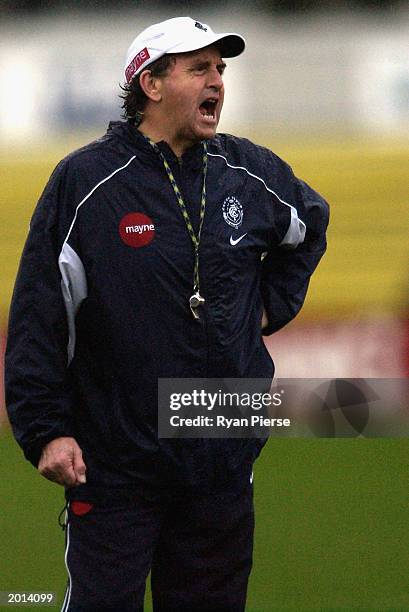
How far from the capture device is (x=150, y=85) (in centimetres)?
348

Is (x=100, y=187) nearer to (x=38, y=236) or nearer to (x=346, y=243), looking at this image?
(x=38, y=236)

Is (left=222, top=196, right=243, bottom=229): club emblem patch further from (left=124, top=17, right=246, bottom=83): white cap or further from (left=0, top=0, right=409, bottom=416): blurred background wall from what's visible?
(left=0, top=0, right=409, bottom=416): blurred background wall

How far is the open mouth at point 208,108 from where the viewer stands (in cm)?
344

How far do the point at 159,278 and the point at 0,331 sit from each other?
4.81 m

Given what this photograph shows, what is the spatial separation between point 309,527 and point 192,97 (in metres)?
3.03

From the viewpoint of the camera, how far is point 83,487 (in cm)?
340

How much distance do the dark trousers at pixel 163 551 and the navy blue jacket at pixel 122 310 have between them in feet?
0.31

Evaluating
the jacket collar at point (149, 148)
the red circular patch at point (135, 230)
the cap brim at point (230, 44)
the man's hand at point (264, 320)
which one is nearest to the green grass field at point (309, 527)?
the man's hand at point (264, 320)

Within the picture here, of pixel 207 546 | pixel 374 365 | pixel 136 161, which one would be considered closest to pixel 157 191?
pixel 136 161

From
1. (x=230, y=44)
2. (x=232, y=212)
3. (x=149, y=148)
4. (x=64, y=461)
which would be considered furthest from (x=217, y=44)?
(x=64, y=461)

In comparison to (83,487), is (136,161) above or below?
above

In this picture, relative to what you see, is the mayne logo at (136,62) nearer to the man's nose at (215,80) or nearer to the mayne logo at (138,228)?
the man's nose at (215,80)

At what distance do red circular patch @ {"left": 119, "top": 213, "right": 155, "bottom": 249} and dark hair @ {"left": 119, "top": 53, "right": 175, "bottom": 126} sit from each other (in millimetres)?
312

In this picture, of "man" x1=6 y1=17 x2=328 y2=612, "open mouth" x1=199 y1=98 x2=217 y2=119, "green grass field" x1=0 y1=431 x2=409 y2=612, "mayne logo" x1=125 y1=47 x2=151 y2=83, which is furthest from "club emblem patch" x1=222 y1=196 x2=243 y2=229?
"green grass field" x1=0 y1=431 x2=409 y2=612
